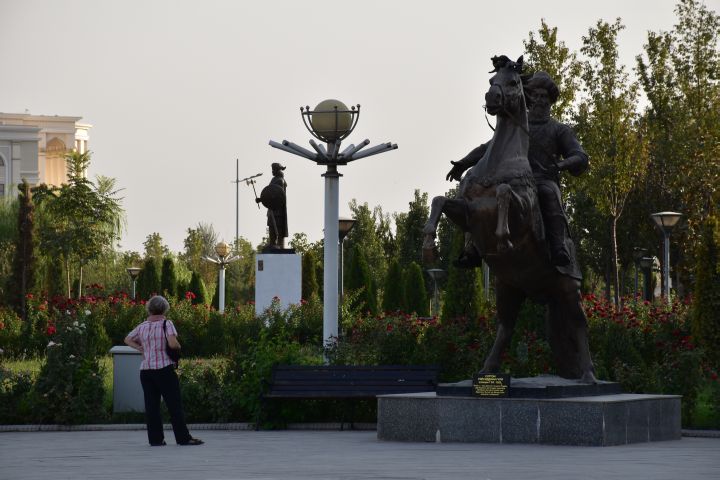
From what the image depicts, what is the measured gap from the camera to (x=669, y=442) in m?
14.6

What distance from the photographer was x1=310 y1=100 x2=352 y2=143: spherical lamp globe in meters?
21.2

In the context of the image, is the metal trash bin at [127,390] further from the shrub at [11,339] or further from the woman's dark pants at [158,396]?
the shrub at [11,339]

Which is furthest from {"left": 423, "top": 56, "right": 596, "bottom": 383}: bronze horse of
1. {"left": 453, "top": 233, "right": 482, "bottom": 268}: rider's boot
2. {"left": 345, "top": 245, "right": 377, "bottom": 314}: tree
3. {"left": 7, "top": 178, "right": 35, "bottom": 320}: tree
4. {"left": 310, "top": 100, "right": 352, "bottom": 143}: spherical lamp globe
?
{"left": 7, "top": 178, "right": 35, "bottom": 320}: tree

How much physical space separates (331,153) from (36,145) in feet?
347

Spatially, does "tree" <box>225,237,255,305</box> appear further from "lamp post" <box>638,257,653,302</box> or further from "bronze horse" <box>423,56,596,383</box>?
"bronze horse" <box>423,56,596,383</box>

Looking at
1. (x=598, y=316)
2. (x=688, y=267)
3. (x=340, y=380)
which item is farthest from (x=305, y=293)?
(x=340, y=380)

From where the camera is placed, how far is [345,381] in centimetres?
1686

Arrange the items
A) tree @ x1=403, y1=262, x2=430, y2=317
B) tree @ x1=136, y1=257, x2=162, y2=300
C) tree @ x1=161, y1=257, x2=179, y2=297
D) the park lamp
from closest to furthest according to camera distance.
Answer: the park lamp
tree @ x1=403, y1=262, x2=430, y2=317
tree @ x1=136, y1=257, x2=162, y2=300
tree @ x1=161, y1=257, x2=179, y2=297

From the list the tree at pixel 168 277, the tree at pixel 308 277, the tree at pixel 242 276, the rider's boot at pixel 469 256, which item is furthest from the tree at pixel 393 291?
the tree at pixel 242 276

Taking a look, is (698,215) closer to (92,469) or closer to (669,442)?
(669,442)

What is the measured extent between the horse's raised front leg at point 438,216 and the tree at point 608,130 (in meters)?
25.2

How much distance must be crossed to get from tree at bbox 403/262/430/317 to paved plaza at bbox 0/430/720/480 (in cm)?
3311

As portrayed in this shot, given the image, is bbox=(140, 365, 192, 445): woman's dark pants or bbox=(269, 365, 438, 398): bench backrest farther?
bbox=(269, 365, 438, 398): bench backrest

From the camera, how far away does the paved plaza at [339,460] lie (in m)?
10.1
